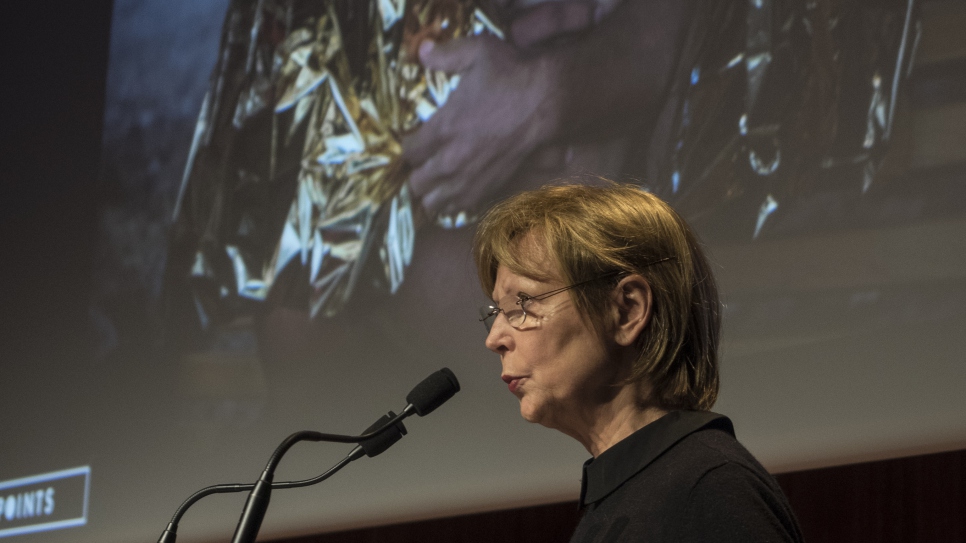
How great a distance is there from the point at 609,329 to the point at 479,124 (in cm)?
142

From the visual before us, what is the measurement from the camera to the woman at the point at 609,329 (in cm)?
113

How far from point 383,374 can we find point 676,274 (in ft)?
4.97

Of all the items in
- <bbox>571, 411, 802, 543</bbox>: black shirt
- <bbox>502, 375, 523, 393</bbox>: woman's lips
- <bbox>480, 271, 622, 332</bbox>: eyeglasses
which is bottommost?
<bbox>571, 411, 802, 543</bbox>: black shirt

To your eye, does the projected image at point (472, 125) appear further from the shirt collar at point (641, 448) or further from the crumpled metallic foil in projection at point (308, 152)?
the shirt collar at point (641, 448)

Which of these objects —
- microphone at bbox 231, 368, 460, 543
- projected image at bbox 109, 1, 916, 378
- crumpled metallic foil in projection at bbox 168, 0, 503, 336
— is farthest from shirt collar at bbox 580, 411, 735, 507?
crumpled metallic foil in projection at bbox 168, 0, 503, 336

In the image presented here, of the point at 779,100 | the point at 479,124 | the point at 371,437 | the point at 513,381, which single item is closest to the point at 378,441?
the point at 371,437

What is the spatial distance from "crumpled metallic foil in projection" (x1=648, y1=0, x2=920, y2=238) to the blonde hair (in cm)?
82

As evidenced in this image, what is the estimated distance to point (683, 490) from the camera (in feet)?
3.20

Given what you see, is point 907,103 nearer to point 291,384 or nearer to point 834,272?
point 834,272

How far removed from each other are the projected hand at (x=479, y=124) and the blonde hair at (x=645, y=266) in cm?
117

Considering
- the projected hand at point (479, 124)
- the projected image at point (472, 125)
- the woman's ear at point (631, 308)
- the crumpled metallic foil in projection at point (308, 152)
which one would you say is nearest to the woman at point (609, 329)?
the woman's ear at point (631, 308)

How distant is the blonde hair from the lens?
3.85ft

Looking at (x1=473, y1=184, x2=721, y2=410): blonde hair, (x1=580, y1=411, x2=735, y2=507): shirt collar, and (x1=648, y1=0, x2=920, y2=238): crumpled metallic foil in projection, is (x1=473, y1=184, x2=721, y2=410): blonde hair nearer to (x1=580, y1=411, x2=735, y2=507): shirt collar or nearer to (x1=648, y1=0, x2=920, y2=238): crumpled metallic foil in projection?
(x1=580, y1=411, x2=735, y2=507): shirt collar

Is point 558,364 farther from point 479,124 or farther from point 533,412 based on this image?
point 479,124
